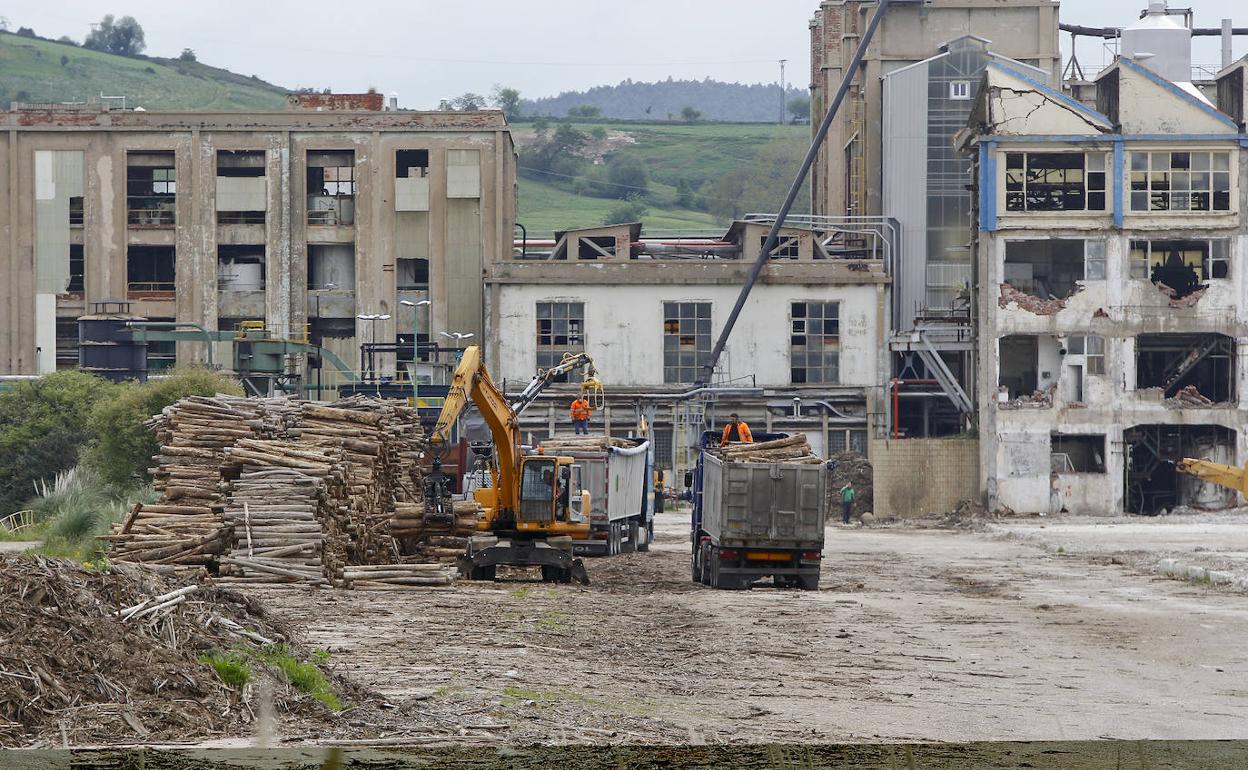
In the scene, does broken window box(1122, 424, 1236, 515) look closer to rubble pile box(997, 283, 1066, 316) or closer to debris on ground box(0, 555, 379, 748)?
rubble pile box(997, 283, 1066, 316)

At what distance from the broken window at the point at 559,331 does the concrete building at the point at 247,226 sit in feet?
23.6

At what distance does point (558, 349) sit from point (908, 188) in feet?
57.4

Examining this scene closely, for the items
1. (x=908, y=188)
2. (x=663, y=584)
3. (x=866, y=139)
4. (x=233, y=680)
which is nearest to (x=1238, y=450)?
(x=908, y=188)

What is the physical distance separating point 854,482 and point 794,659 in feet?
158

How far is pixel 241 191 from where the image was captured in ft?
259

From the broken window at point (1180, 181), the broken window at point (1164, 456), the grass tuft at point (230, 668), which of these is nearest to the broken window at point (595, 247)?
the broken window at point (1180, 181)

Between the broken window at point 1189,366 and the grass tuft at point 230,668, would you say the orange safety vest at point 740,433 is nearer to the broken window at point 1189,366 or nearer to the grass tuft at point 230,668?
the grass tuft at point 230,668

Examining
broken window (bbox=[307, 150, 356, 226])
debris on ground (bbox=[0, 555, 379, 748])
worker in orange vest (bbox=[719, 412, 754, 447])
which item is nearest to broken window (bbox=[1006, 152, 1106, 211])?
broken window (bbox=[307, 150, 356, 226])

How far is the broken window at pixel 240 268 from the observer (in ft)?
260

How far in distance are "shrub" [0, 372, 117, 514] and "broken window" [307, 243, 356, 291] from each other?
1725cm

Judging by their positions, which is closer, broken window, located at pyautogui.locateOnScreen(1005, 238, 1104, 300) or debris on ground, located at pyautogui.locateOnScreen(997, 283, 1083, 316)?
debris on ground, located at pyautogui.locateOnScreen(997, 283, 1083, 316)

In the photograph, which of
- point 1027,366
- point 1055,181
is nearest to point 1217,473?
point 1027,366

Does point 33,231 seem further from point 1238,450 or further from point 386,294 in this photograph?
point 1238,450

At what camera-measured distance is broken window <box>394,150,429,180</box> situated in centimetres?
7985
